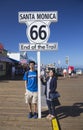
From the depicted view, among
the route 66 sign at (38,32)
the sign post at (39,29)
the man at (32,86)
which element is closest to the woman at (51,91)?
the sign post at (39,29)

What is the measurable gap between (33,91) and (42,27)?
1968 mm

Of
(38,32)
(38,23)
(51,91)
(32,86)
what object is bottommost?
(51,91)

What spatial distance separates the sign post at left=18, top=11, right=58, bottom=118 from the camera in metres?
9.52

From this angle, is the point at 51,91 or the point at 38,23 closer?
the point at 51,91

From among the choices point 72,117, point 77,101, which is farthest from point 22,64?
point 72,117

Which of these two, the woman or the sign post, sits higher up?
the sign post

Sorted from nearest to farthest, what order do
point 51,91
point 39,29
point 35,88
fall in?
point 51,91 < point 39,29 < point 35,88

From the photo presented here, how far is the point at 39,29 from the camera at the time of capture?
9523 millimetres

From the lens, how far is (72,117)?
9883 mm

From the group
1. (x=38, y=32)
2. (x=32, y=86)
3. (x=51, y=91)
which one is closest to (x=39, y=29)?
(x=38, y=32)

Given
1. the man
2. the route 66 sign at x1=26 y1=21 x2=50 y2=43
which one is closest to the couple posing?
the man

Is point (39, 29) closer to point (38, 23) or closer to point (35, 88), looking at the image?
point (38, 23)

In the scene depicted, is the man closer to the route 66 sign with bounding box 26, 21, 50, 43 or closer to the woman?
the woman

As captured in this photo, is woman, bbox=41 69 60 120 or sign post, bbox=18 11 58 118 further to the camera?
sign post, bbox=18 11 58 118
